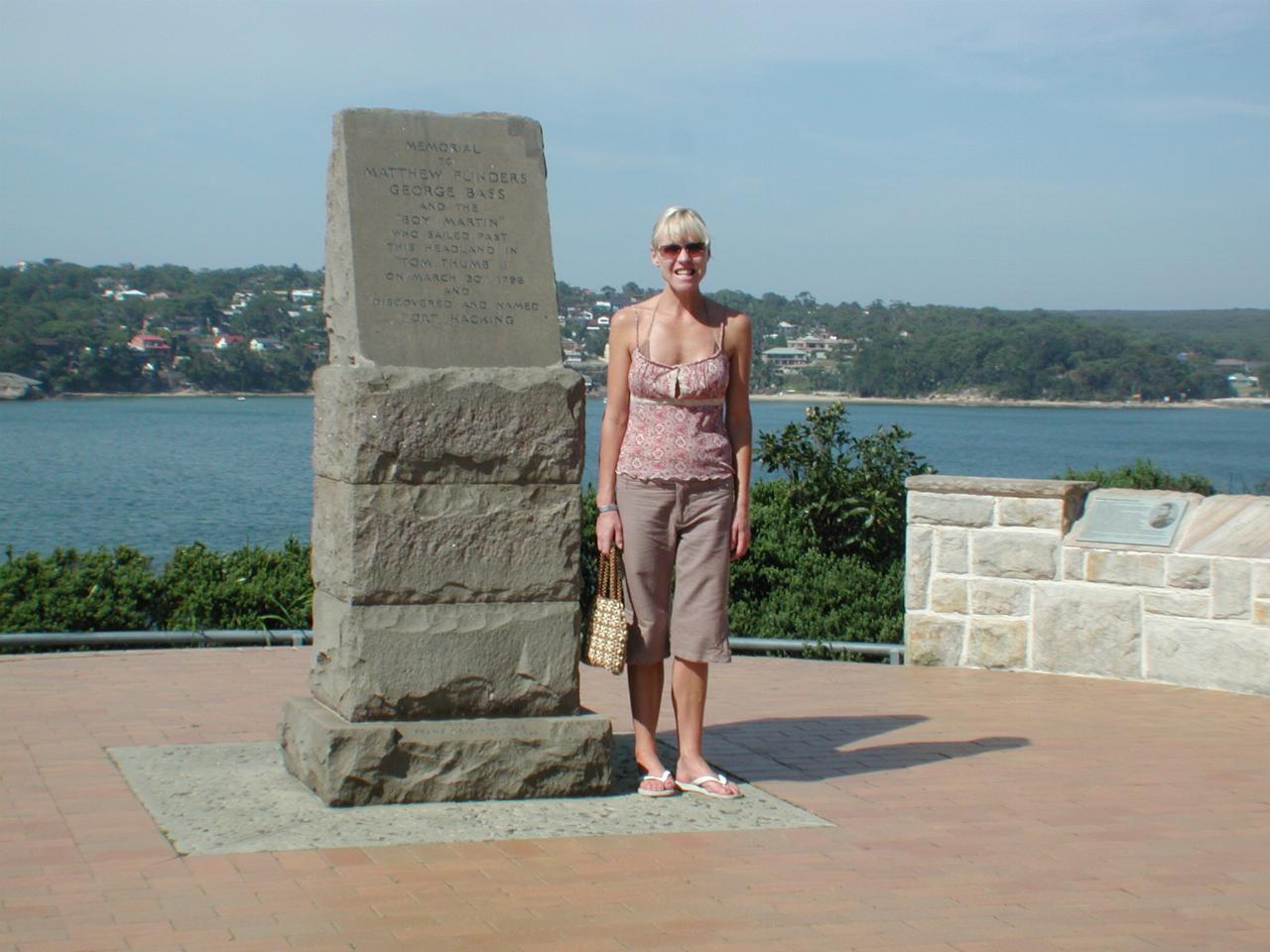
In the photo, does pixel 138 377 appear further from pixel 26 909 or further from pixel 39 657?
pixel 26 909

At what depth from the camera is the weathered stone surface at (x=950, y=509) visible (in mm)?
8625

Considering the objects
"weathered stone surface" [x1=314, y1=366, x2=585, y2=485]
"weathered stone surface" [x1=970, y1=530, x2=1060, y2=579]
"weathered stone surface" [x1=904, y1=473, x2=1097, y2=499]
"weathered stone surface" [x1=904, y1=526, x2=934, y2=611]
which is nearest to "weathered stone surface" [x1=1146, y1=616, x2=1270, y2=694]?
"weathered stone surface" [x1=970, y1=530, x2=1060, y2=579]

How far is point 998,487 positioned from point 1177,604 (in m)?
1.11

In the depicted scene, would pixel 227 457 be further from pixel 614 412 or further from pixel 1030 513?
pixel 614 412

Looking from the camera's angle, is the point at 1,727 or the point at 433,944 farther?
the point at 1,727

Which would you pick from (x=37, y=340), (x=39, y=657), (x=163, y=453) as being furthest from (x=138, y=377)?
(x=39, y=657)

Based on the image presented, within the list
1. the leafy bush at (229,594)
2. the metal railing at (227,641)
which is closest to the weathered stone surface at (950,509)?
the metal railing at (227,641)

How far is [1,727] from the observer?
6621 millimetres

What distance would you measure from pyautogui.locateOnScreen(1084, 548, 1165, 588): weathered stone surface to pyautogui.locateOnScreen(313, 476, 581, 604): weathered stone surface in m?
3.72

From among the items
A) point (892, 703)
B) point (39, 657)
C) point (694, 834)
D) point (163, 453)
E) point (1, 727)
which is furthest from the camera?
point (163, 453)

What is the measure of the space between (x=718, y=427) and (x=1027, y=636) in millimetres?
3577

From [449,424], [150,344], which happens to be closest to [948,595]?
[449,424]

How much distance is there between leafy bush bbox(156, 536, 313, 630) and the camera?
966 cm

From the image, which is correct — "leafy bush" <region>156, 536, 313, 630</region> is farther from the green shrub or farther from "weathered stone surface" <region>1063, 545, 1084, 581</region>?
"weathered stone surface" <region>1063, 545, 1084, 581</region>
